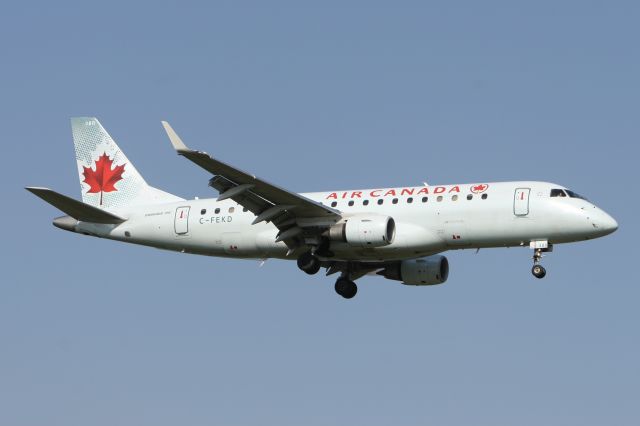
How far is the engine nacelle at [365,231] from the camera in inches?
1909

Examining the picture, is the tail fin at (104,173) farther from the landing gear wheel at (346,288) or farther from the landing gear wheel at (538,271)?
the landing gear wheel at (538,271)

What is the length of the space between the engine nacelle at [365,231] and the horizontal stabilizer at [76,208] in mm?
9956

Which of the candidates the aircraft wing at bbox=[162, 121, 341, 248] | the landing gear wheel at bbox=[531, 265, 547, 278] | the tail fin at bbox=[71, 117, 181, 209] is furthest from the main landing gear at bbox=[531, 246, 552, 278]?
the tail fin at bbox=[71, 117, 181, 209]

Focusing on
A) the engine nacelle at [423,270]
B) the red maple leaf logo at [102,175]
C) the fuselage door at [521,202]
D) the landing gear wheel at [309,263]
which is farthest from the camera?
the red maple leaf logo at [102,175]

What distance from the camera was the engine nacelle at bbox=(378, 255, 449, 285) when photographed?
53594mm

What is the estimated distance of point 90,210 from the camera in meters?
53.0

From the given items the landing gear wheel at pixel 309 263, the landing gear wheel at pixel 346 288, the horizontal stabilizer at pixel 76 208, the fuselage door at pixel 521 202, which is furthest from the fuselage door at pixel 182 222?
the fuselage door at pixel 521 202

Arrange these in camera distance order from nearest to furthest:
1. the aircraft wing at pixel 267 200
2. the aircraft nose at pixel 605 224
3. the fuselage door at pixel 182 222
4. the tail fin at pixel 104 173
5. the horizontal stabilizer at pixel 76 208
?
the aircraft wing at pixel 267 200
the aircraft nose at pixel 605 224
the horizontal stabilizer at pixel 76 208
the fuselage door at pixel 182 222
the tail fin at pixel 104 173

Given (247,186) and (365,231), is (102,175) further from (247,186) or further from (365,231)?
(365,231)

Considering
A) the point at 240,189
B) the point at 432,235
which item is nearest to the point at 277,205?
the point at 240,189

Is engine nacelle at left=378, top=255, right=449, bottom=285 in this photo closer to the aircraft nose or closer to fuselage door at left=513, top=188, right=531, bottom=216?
fuselage door at left=513, top=188, right=531, bottom=216

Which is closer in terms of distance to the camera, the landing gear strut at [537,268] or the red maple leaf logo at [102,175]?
the landing gear strut at [537,268]

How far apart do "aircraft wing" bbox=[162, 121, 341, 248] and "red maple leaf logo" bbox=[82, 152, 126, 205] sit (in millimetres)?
8625

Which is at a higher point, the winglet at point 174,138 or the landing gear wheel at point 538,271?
the winglet at point 174,138
